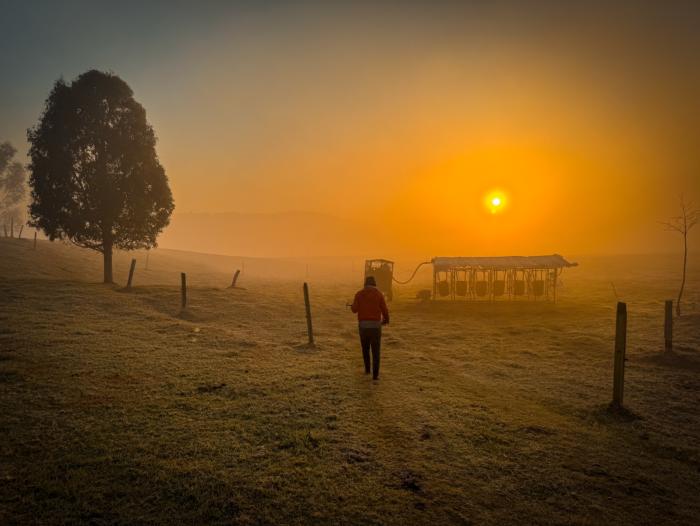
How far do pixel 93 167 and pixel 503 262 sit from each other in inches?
1369

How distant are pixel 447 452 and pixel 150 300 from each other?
21.4 m

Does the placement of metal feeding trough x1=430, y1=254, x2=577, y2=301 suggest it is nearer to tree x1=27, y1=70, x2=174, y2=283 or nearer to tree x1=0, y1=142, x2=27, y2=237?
tree x1=27, y1=70, x2=174, y2=283

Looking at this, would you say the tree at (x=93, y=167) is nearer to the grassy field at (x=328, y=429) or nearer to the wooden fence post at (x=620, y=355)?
the grassy field at (x=328, y=429)

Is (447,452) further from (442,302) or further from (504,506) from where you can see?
(442,302)

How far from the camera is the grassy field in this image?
5.15 meters

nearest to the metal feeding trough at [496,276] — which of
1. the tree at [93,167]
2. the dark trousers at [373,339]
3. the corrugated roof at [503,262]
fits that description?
the corrugated roof at [503,262]

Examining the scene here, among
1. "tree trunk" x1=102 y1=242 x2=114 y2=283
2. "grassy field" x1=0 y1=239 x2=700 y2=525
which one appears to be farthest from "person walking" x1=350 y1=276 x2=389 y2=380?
"tree trunk" x1=102 y1=242 x2=114 y2=283

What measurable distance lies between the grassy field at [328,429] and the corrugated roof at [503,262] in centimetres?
1547

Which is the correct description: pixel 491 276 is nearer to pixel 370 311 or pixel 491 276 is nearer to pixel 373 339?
pixel 373 339

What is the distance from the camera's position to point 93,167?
2817cm

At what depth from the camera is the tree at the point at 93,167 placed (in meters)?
27.6

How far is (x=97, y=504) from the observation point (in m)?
4.94

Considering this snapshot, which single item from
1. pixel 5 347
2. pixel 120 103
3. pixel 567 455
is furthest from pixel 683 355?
pixel 120 103

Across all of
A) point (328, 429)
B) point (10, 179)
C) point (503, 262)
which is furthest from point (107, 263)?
point (10, 179)
